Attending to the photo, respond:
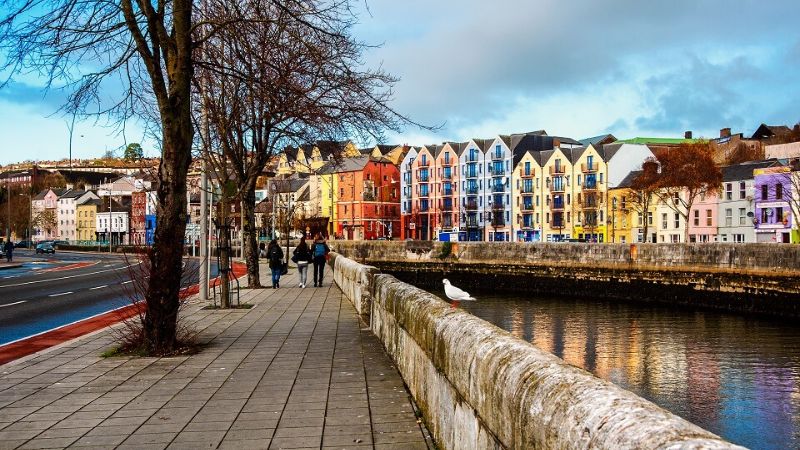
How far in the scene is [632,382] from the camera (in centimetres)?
1975

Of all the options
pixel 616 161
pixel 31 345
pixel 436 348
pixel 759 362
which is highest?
pixel 616 161

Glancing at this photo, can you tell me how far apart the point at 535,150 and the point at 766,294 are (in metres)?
72.2

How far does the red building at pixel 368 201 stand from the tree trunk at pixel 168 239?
10552 centimetres

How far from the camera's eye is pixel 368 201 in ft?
397

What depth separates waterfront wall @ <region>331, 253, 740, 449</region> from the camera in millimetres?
2434

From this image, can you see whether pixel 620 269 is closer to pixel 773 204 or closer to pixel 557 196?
pixel 773 204

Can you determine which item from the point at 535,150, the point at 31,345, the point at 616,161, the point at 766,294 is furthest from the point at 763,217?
the point at 31,345

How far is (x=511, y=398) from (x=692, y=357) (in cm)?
2268

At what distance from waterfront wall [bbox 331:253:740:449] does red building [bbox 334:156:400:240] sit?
111m

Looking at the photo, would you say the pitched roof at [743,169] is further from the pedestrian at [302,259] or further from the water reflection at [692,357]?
the pedestrian at [302,259]

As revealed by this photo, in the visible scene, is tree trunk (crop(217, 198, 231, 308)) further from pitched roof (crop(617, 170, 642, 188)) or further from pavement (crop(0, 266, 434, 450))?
pitched roof (crop(617, 170, 642, 188))

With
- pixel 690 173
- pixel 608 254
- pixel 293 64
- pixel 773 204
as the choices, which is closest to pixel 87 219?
pixel 690 173

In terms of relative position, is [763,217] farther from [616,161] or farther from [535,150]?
[535,150]

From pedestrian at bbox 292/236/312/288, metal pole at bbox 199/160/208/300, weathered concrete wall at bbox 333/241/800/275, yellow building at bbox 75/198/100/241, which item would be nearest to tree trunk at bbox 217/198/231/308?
metal pole at bbox 199/160/208/300
